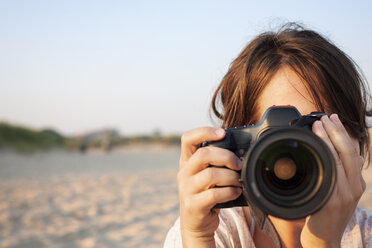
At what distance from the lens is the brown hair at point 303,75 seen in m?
1.29

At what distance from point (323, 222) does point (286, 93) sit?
19.3 inches

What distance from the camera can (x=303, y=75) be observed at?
1259 millimetres

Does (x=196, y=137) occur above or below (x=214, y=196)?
above

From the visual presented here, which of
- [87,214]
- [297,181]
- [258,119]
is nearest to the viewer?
[297,181]

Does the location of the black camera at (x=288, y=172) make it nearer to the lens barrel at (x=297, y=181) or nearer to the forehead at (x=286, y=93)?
the lens barrel at (x=297, y=181)

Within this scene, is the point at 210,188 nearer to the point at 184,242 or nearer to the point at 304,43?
the point at 184,242

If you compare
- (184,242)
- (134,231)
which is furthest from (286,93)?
(134,231)

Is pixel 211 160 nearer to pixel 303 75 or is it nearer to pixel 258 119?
pixel 258 119

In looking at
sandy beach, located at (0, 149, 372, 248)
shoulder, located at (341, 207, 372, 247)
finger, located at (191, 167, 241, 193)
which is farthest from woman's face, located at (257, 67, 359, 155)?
sandy beach, located at (0, 149, 372, 248)

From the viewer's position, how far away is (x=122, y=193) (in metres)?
4.92

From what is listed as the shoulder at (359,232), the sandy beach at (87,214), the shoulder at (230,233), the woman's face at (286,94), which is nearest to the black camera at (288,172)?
the woman's face at (286,94)

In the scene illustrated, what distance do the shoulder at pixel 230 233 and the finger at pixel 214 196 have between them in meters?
0.29

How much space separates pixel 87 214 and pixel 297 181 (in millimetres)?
3308

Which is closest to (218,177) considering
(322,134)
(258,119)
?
(322,134)
